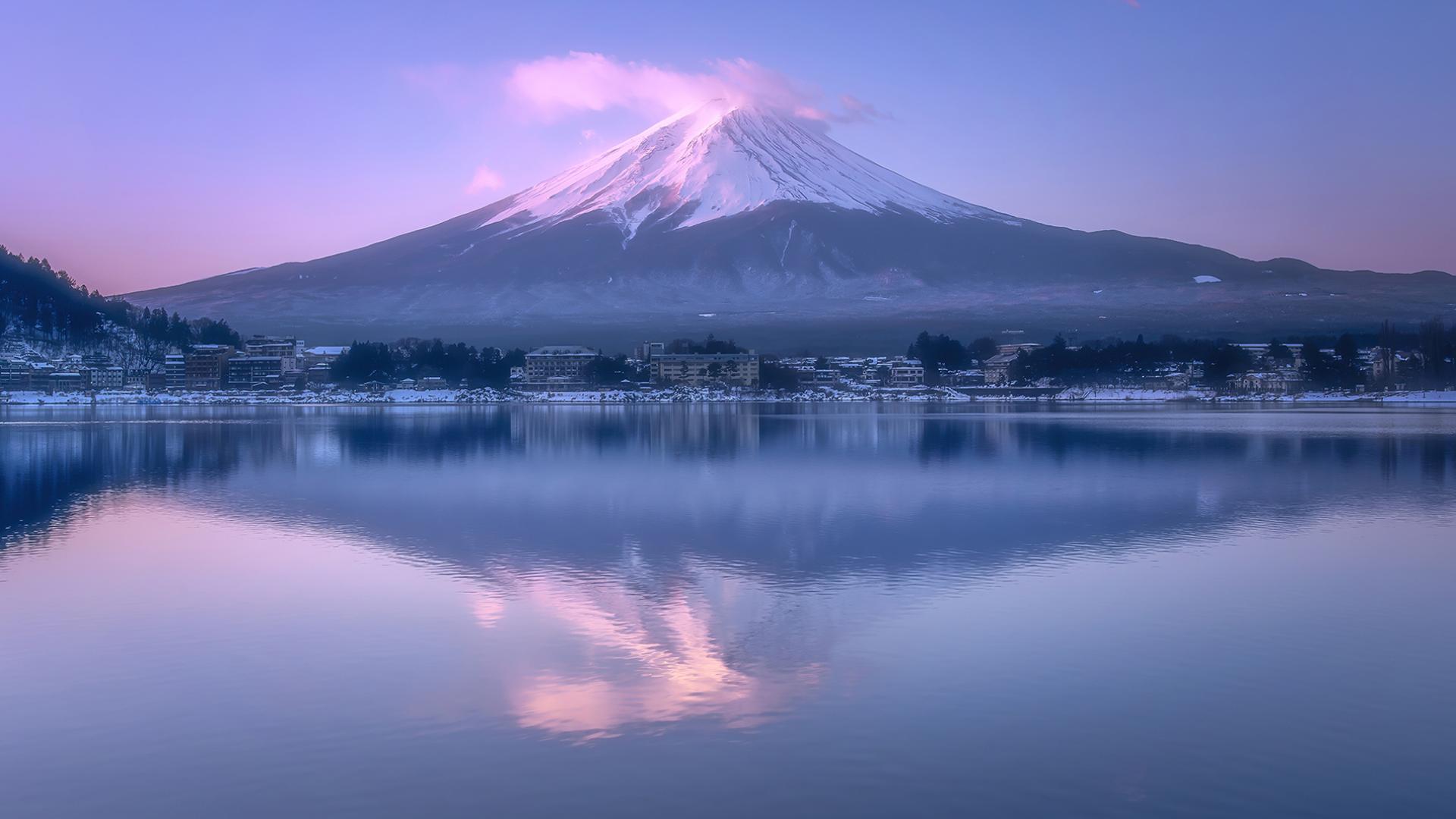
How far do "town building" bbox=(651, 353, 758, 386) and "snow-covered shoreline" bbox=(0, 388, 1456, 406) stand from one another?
11.3 feet

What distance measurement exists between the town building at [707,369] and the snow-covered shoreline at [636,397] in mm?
3442

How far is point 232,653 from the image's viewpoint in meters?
6.66

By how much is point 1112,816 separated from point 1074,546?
646 centimetres

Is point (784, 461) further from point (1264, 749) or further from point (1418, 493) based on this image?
point (1264, 749)

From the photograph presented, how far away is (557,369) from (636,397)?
48.5 ft

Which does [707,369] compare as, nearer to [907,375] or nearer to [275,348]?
[907,375]

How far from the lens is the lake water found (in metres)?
4.55

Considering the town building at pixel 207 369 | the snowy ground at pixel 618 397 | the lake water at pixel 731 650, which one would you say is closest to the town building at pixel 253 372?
the town building at pixel 207 369

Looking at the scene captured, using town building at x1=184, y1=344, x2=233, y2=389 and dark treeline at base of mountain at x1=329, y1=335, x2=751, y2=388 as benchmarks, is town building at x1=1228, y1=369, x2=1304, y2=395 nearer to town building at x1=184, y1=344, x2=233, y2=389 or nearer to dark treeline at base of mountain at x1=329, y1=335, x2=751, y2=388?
→ dark treeline at base of mountain at x1=329, y1=335, x2=751, y2=388

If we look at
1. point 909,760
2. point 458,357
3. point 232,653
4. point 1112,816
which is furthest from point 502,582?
point 458,357

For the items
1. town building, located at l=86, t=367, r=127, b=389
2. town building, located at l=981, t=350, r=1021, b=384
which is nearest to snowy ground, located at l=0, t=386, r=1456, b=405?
town building, located at l=86, t=367, r=127, b=389

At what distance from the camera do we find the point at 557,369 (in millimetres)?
84250

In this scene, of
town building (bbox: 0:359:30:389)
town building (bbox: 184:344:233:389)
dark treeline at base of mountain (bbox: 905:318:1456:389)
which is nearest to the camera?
dark treeline at base of mountain (bbox: 905:318:1456:389)

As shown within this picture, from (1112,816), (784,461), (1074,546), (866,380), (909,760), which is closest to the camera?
(1112,816)
